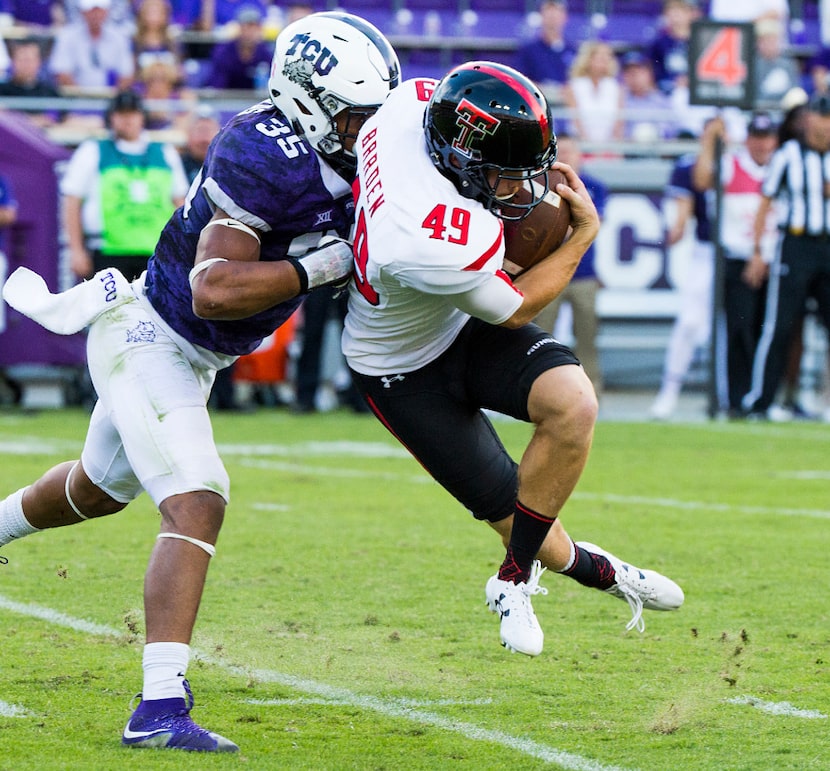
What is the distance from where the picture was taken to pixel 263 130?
11.7 feet

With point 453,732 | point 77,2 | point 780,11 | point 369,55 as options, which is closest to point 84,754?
point 453,732

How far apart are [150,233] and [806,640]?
6029 millimetres

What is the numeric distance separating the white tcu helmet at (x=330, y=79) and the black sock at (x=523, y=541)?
3.08ft

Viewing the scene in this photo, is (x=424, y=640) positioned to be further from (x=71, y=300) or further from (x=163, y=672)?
(x=71, y=300)

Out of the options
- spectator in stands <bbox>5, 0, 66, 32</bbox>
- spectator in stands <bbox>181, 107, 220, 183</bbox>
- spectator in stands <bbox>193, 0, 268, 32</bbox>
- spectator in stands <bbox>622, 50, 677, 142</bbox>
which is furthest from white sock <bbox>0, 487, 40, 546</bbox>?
spectator in stands <bbox>193, 0, 268, 32</bbox>

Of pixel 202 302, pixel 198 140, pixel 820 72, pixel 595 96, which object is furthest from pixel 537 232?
pixel 820 72

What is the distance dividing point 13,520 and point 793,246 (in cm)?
708

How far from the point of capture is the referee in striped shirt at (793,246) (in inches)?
389

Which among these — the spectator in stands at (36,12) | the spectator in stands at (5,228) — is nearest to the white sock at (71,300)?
the spectator in stands at (5,228)

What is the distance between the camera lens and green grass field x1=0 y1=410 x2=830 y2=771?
10.6 feet

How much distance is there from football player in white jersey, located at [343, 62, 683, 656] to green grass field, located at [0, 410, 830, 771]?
0.85 feet

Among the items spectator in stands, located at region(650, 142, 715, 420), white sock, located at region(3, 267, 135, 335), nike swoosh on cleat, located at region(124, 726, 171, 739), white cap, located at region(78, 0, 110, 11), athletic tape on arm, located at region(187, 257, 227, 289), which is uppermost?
athletic tape on arm, located at region(187, 257, 227, 289)

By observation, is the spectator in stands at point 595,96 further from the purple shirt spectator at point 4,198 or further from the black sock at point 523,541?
the black sock at point 523,541

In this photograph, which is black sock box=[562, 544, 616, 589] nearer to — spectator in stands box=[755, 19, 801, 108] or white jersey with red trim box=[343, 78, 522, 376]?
white jersey with red trim box=[343, 78, 522, 376]
